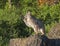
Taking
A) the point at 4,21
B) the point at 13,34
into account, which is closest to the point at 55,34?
the point at 13,34

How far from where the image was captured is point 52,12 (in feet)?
62.5

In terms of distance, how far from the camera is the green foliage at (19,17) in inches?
643

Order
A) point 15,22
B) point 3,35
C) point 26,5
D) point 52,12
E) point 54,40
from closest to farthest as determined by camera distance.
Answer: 1. point 54,40
2. point 3,35
3. point 15,22
4. point 52,12
5. point 26,5

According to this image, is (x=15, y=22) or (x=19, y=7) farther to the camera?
(x=19, y=7)

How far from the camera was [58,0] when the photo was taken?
2156cm

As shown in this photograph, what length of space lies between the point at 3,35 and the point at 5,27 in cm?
82

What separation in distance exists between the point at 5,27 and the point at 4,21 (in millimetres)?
531

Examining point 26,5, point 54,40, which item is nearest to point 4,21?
point 26,5

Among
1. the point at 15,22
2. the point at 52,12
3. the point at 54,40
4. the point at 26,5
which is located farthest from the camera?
the point at 26,5

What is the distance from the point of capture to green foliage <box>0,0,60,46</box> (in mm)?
16328

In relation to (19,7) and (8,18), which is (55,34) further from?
(19,7)

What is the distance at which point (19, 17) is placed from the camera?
17781 millimetres

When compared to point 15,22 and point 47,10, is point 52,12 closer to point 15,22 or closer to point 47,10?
point 47,10

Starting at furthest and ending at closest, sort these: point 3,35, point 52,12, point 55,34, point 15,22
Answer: point 52,12 → point 15,22 → point 3,35 → point 55,34
